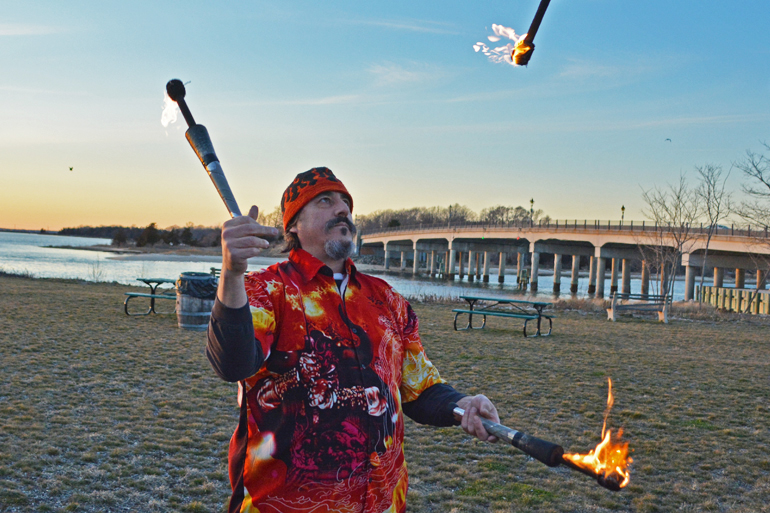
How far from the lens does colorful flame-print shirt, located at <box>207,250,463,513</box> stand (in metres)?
2.34

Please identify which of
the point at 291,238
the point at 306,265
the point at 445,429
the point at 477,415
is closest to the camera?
the point at 477,415

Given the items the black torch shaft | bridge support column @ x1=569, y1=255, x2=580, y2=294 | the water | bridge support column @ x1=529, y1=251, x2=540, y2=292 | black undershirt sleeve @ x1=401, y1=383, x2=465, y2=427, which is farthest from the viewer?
bridge support column @ x1=529, y1=251, x2=540, y2=292

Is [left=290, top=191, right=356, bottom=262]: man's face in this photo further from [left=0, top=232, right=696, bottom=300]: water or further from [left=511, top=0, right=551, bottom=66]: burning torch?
[left=0, top=232, right=696, bottom=300]: water

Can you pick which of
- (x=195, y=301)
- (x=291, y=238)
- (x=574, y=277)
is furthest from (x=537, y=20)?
(x=574, y=277)

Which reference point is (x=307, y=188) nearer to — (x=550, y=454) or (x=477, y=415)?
(x=477, y=415)

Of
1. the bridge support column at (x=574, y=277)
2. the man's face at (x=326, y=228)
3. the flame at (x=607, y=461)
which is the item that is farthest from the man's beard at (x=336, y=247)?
the bridge support column at (x=574, y=277)

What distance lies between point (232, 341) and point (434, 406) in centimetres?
111

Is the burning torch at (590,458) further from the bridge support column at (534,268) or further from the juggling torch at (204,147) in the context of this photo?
the bridge support column at (534,268)

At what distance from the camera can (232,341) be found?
211 cm

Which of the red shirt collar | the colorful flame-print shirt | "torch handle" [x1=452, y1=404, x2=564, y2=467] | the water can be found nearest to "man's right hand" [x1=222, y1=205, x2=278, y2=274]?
the colorful flame-print shirt

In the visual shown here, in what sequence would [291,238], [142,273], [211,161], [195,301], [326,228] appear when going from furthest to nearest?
[142,273], [195,301], [291,238], [326,228], [211,161]

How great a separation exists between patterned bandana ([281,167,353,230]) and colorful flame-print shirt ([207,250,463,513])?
0.31 m

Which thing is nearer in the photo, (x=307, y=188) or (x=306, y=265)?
(x=306, y=265)

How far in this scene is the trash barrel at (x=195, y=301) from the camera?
571 inches
